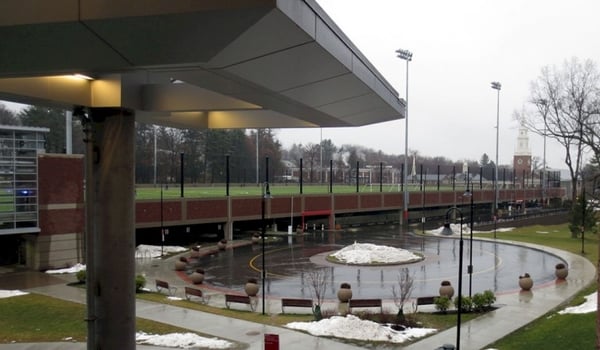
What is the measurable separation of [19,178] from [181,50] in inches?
1129

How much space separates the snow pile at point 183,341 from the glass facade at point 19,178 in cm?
1810

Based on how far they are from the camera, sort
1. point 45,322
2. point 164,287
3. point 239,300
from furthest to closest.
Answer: point 164,287
point 239,300
point 45,322

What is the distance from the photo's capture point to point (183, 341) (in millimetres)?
16984

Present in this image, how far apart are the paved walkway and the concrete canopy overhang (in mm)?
8466

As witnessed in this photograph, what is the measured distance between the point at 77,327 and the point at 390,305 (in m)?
12.7

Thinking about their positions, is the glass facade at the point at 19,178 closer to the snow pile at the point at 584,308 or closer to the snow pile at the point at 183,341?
the snow pile at the point at 183,341

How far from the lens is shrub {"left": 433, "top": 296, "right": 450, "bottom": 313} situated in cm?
2155

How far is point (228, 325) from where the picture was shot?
760 inches

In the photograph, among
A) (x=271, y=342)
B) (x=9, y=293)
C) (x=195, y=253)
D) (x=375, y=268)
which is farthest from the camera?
(x=195, y=253)

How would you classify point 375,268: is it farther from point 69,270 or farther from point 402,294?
point 69,270

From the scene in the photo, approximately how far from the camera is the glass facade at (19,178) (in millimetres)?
31359

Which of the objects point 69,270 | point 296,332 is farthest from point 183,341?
point 69,270

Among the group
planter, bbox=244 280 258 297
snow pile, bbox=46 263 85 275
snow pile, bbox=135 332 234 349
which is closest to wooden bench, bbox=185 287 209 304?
planter, bbox=244 280 258 297

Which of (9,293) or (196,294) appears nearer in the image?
(196,294)
